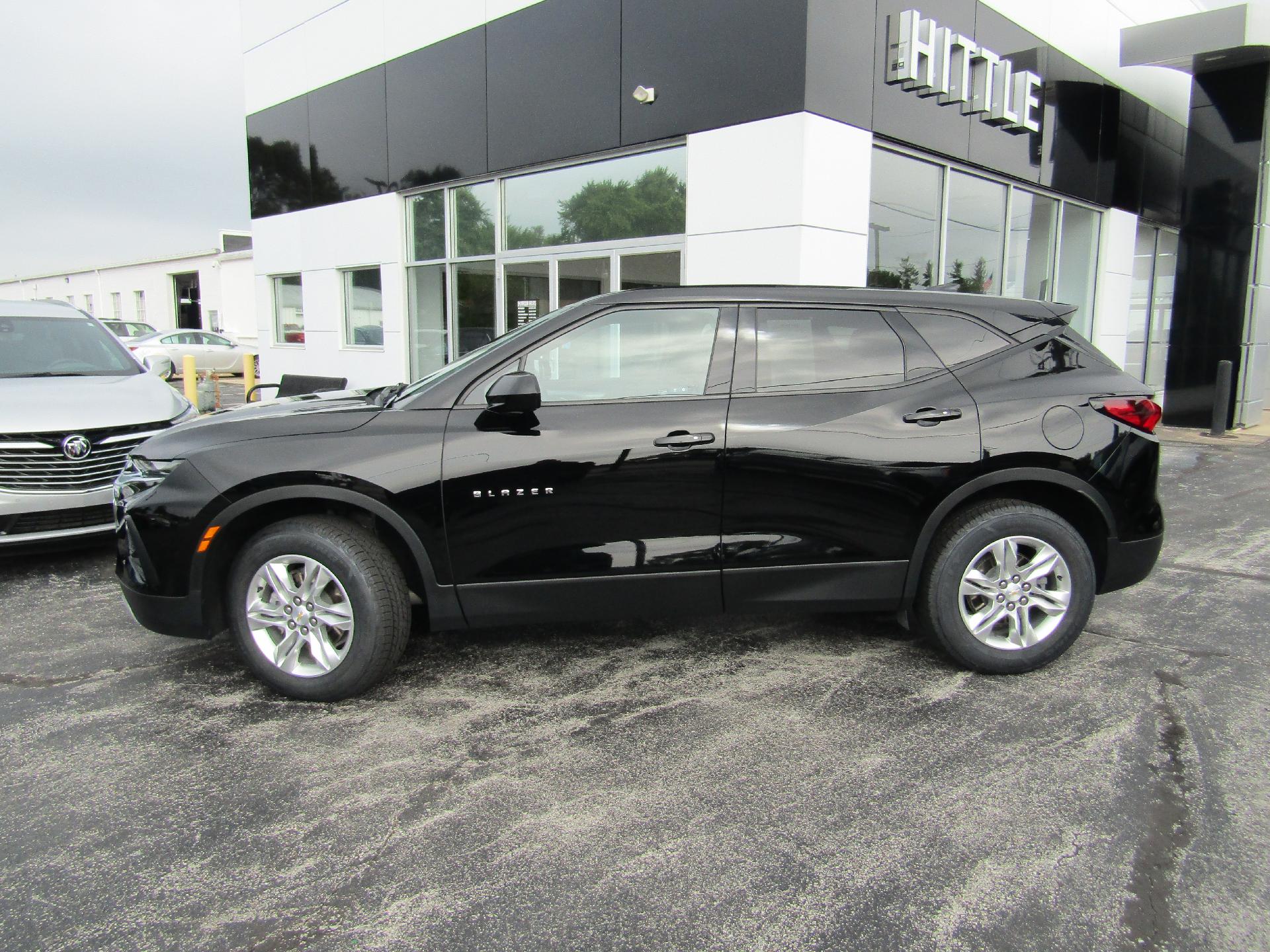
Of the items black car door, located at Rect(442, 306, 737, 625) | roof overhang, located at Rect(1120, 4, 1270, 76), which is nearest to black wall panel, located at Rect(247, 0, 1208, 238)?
roof overhang, located at Rect(1120, 4, 1270, 76)

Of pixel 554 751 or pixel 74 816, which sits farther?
pixel 554 751

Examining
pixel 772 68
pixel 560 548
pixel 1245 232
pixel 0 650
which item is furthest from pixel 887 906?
pixel 1245 232

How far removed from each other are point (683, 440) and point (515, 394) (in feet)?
2.41

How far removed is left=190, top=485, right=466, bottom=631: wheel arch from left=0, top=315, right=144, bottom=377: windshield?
12.8 ft

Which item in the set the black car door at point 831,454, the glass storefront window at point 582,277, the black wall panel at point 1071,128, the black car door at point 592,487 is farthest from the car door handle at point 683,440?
the black wall panel at point 1071,128

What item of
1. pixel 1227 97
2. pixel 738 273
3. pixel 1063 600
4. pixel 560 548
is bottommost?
pixel 1063 600

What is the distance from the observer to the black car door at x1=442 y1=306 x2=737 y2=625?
3.65 meters

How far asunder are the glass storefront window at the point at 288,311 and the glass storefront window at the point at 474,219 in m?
4.41

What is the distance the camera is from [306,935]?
230 cm

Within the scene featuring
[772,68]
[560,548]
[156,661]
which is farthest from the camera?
[772,68]

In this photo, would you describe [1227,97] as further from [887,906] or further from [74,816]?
[74,816]

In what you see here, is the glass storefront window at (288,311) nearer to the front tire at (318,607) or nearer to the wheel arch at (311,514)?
the wheel arch at (311,514)

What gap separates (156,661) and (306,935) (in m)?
2.45

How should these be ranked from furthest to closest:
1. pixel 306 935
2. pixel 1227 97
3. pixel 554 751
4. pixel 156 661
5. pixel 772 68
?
pixel 1227 97 → pixel 772 68 → pixel 156 661 → pixel 554 751 → pixel 306 935
